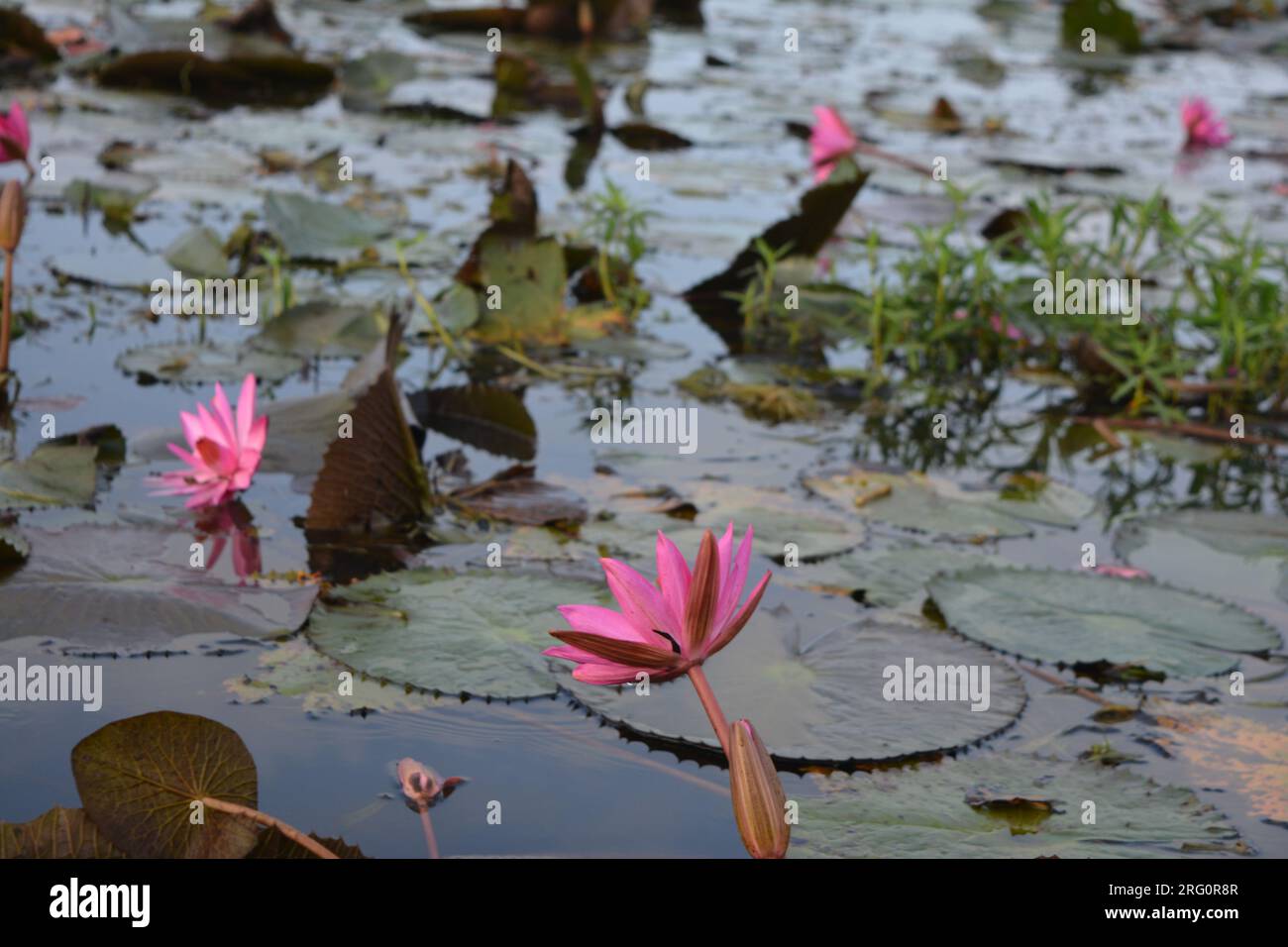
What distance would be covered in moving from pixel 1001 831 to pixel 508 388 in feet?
6.30

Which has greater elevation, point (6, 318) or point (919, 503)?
point (6, 318)

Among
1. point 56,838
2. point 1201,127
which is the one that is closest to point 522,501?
point 56,838

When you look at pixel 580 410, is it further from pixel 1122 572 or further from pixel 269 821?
pixel 269 821

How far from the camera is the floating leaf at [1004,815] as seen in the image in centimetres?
175

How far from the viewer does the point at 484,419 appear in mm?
3133

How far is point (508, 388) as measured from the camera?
11.3 ft

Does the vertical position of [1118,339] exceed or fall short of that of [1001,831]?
it exceeds it

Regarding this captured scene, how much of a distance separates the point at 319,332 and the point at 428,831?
1.99m

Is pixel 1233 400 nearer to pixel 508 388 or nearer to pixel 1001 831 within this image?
pixel 508 388

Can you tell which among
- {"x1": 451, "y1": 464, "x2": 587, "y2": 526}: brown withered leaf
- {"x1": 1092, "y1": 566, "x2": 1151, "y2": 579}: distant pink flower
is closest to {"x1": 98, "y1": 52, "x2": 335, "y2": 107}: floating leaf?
{"x1": 451, "y1": 464, "x2": 587, "y2": 526}: brown withered leaf

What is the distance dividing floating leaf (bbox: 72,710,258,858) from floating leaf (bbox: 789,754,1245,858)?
2.08 ft

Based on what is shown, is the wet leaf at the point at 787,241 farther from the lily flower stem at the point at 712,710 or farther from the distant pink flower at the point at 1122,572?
the lily flower stem at the point at 712,710

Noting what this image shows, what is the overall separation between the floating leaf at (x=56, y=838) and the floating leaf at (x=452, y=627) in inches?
21.8
